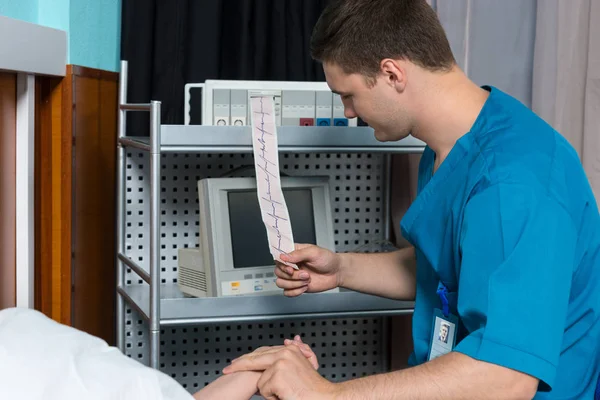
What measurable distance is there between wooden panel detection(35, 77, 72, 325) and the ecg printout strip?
58 cm

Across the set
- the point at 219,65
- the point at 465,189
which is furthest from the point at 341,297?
the point at 219,65

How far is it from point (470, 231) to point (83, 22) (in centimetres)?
136

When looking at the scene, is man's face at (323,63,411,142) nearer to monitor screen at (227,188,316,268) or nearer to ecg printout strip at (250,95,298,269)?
ecg printout strip at (250,95,298,269)

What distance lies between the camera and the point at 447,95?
1.38m

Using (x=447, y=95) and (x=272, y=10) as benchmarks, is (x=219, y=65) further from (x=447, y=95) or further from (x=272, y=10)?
(x=447, y=95)

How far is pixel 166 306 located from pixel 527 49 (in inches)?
44.4

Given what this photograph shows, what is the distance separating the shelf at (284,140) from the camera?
1.80 meters

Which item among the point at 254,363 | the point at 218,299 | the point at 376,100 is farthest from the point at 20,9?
the point at 254,363

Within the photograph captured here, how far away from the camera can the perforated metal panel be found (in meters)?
2.28

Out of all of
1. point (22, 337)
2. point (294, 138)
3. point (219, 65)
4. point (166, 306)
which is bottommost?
point (166, 306)

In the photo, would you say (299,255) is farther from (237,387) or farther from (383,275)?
(237,387)

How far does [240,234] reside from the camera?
200 cm

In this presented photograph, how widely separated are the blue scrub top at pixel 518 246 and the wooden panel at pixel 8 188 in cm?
100

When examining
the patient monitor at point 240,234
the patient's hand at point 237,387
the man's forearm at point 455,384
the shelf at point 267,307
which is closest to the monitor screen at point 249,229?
the patient monitor at point 240,234
